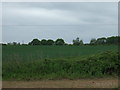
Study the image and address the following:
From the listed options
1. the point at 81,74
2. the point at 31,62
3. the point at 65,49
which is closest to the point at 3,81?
the point at 31,62

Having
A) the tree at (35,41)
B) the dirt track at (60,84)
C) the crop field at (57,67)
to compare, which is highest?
the tree at (35,41)

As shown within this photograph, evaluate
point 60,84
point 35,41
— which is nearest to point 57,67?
point 60,84

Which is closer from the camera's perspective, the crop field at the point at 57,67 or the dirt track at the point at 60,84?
the dirt track at the point at 60,84

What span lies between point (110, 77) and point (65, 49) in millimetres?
6444

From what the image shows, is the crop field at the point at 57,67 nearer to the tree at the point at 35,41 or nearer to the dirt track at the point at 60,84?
the dirt track at the point at 60,84

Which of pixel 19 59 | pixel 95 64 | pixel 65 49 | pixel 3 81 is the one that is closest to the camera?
pixel 3 81

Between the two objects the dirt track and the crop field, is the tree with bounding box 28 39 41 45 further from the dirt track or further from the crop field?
the dirt track

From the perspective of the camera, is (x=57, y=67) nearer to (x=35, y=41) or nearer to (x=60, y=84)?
(x=60, y=84)

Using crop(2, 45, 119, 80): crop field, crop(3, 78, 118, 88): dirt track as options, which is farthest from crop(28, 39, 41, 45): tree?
crop(3, 78, 118, 88): dirt track

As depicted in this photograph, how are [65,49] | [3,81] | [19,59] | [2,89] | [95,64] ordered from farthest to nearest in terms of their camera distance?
[65,49] → [19,59] → [95,64] → [3,81] → [2,89]

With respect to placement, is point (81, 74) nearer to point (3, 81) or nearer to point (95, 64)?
point (95, 64)

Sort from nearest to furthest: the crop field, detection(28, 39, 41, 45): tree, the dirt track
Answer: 1. the dirt track
2. the crop field
3. detection(28, 39, 41, 45): tree

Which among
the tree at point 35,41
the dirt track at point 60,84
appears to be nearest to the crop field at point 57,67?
the dirt track at point 60,84

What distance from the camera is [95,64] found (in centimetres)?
975
